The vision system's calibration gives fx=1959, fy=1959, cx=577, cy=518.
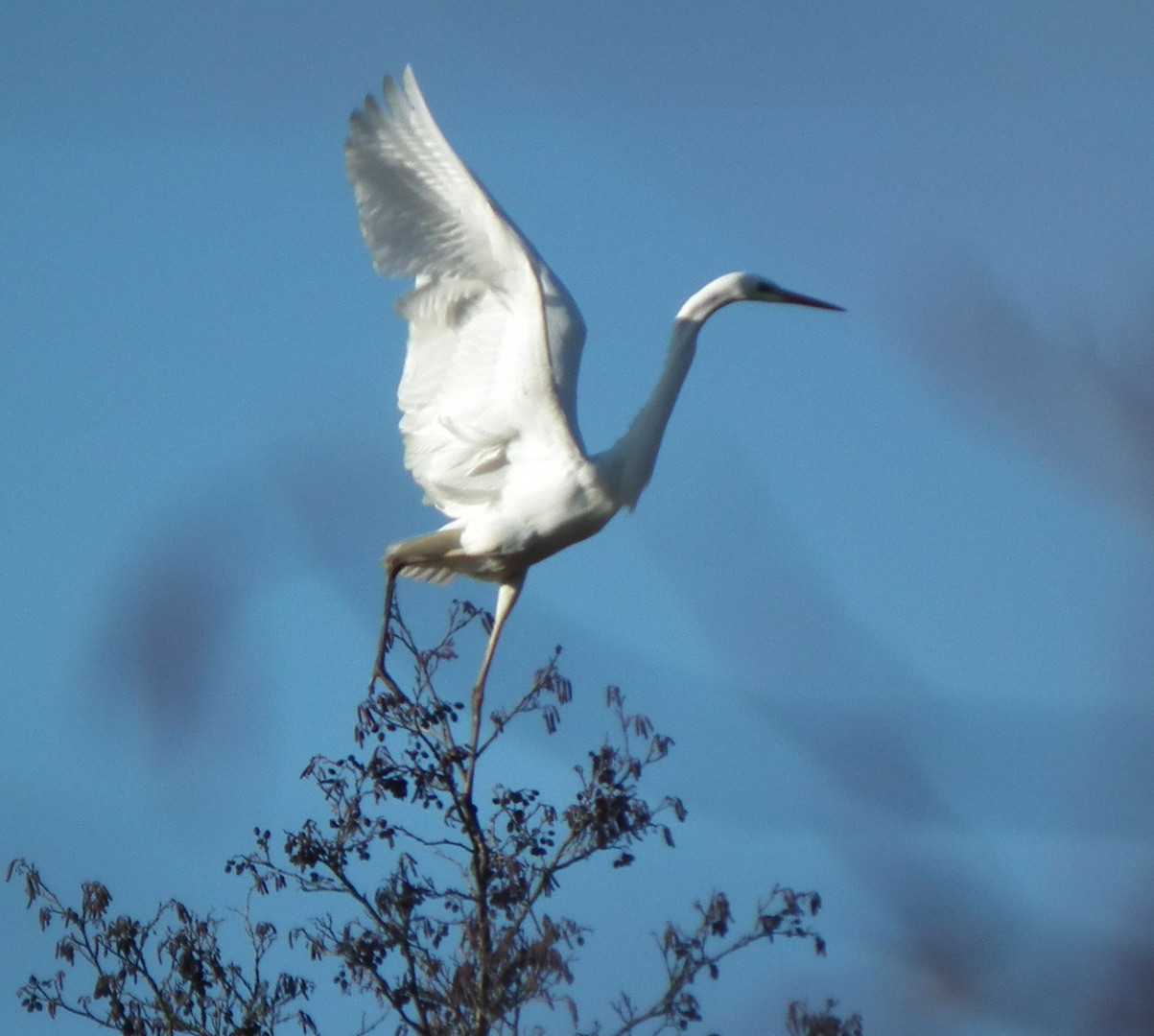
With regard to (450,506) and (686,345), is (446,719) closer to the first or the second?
(450,506)

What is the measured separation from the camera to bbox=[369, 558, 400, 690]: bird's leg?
8.38m

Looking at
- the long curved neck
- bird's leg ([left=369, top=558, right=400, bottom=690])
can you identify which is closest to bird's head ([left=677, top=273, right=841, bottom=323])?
the long curved neck

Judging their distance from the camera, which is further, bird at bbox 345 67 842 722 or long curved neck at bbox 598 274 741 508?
long curved neck at bbox 598 274 741 508

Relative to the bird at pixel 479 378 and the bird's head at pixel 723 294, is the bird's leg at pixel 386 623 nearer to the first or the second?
the bird at pixel 479 378

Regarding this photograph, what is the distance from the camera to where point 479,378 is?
29.0 ft

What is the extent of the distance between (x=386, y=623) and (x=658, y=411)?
160 centimetres

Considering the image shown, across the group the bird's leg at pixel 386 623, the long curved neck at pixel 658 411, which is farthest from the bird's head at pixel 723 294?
the bird's leg at pixel 386 623

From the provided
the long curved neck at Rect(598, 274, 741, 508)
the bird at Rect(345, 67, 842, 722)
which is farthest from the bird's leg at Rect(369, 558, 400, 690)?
the long curved neck at Rect(598, 274, 741, 508)

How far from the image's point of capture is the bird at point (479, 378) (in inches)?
332

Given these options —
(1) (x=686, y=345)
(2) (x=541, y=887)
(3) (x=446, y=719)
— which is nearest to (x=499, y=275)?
(1) (x=686, y=345)

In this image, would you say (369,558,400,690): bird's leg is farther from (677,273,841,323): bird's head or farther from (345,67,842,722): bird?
(677,273,841,323): bird's head

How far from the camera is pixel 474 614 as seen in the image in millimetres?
7848

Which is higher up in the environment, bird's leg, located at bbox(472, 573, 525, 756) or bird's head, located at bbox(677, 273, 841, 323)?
bird's head, located at bbox(677, 273, 841, 323)

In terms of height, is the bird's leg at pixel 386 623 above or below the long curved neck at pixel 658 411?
→ below
